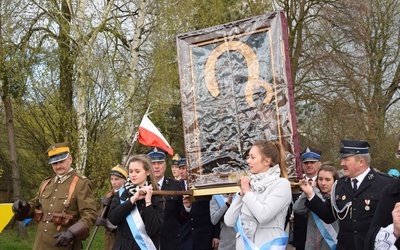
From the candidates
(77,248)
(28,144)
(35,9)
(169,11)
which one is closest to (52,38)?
(35,9)

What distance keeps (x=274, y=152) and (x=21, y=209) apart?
3148 mm

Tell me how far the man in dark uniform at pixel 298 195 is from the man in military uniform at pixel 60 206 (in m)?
2.24

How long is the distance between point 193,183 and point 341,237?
1.44m

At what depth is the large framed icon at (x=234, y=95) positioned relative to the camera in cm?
579

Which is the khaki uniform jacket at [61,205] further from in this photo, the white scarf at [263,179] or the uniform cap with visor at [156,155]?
the white scarf at [263,179]

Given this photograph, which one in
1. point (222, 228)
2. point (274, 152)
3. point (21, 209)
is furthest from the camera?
point (222, 228)

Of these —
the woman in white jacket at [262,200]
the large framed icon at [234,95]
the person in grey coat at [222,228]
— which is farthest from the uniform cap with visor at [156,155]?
the woman in white jacket at [262,200]

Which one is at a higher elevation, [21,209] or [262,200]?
[262,200]

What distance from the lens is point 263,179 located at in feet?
16.9

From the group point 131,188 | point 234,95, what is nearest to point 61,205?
point 131,188

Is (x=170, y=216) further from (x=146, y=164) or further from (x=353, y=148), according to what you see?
(x=353, y=148)

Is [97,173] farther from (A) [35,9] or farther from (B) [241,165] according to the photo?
(B) [241,165]

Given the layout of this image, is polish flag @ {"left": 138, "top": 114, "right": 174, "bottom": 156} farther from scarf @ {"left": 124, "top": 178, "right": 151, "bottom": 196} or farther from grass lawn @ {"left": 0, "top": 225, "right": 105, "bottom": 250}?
grass lawn @ {"left": 0, "top": 225, "right": 105, "bottom": 250}

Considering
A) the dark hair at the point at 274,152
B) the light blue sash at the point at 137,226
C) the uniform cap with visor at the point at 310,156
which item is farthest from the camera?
the uniform cap with visor at the point at 310,156
